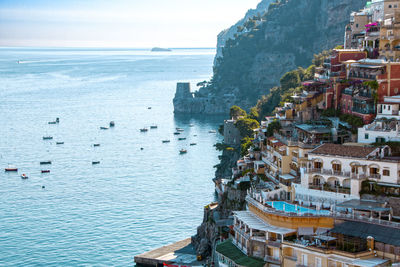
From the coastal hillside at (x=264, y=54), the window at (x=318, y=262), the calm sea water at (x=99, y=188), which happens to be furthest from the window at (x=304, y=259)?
the coastal hillside at (x=264, y=54)

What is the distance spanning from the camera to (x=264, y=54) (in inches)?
6496

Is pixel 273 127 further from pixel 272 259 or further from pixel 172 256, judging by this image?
pixel 272 259

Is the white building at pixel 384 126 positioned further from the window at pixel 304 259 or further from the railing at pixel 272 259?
the window at pixel 304 259

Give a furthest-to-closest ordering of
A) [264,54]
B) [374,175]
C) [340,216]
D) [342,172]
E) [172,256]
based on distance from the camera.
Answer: [264,54] < [172,256] < [342,172] < [374,175] < [340,216]

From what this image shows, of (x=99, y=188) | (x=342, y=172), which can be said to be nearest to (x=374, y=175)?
(x=342, y=172)

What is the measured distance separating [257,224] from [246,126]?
4353 cm

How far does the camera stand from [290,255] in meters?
40.8

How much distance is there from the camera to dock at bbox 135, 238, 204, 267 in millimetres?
57513

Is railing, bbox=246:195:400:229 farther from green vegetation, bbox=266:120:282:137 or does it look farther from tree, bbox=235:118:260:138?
tree, bbox=235:118:260:138

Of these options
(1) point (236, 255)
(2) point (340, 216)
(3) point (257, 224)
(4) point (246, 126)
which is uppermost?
(4) point (246, 126)

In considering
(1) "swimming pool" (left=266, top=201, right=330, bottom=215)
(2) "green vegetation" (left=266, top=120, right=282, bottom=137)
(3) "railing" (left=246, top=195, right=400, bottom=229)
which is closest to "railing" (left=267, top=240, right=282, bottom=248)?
(3) "railing" (left=246, top=195, right=400, bottom=229)

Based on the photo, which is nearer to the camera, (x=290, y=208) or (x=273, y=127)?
(x=290, y=208)

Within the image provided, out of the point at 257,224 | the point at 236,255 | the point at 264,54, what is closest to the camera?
the point at 257,224

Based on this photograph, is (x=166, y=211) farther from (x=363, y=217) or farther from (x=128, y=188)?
(x=363, y=217)
